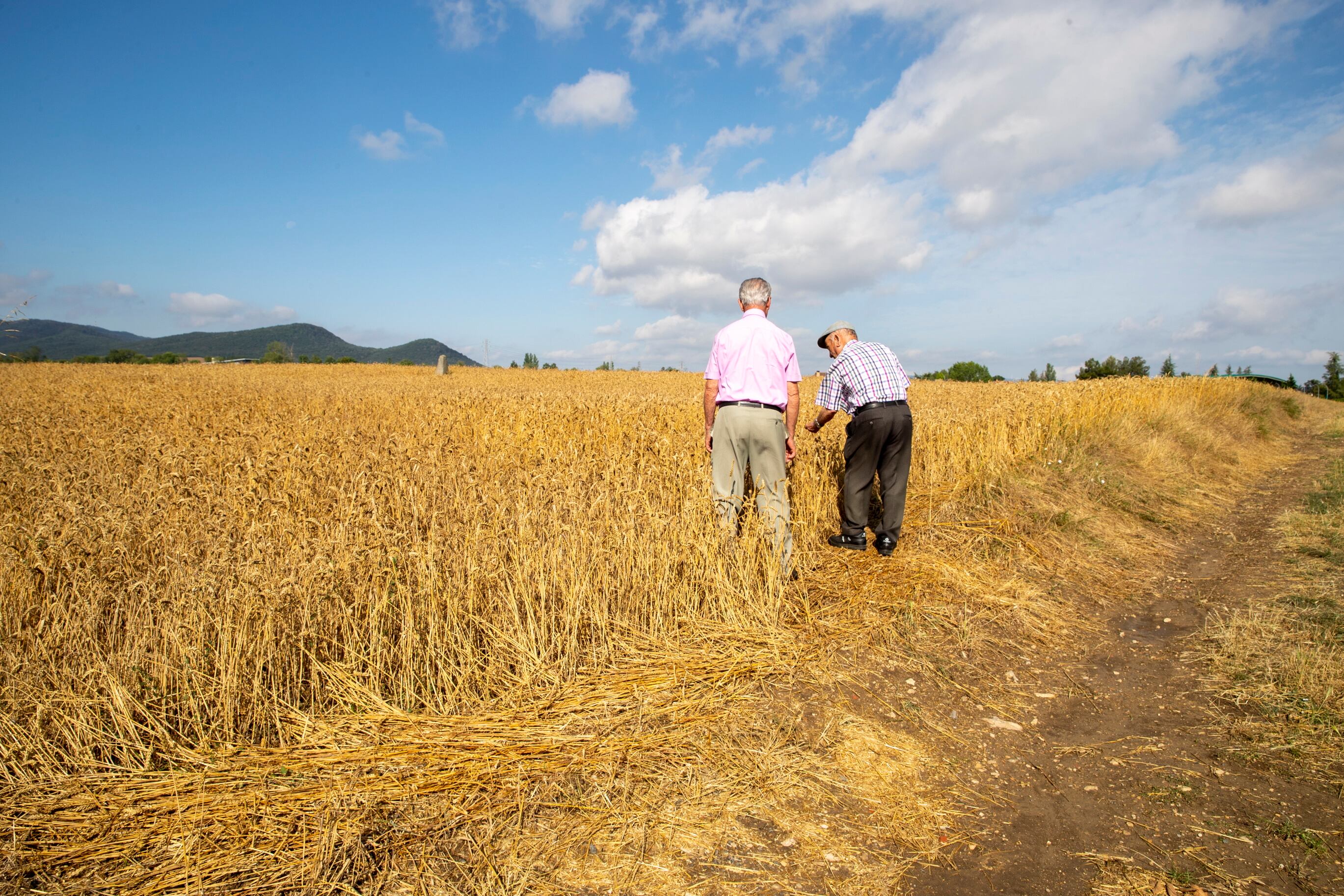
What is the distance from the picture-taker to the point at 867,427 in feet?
18.5

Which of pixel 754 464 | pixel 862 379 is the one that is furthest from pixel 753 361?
pixel 862 379

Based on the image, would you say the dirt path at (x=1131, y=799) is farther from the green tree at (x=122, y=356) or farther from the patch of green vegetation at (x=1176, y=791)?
the green tree at (x=122, y=356)

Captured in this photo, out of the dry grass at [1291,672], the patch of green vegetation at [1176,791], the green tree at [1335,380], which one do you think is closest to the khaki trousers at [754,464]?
the patch of green vegetation at [1176,791]

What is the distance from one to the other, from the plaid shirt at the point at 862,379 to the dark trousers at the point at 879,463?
127 millimetres

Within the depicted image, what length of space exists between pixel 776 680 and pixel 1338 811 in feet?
7.88

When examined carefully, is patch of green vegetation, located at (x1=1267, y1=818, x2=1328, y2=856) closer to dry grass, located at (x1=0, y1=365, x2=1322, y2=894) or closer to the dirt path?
the dirt path

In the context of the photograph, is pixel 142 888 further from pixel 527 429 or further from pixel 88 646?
pixel 527 429

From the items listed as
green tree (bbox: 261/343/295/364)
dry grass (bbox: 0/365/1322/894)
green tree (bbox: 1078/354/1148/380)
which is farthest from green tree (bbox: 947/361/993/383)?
green tree (bbox: 261/343/295/364)

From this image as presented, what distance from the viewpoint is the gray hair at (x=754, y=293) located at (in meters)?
5.14

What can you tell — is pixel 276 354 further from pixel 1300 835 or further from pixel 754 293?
pixel 1300 835

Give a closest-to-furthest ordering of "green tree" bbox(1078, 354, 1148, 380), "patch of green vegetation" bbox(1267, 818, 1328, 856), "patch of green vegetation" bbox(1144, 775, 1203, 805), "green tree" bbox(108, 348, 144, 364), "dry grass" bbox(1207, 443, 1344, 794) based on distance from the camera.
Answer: "patch of green vegetation" bbox(1267, 818, 1328, 856)
"patch of green vegetation" bbox(1144, 775, 1203, 805)
"dry grass" bbox(1207, 443, 1344, 794)
"green tree" bbox(1078, 354, 1148, 380)
"green tree" bbox(108, 348, 144, 364)

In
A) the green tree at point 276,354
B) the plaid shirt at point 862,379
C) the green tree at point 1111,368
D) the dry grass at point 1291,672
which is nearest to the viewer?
the dry grass at point 1291,672

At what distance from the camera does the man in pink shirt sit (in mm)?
4926

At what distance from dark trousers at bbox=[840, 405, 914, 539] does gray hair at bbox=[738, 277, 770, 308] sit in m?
1.41
